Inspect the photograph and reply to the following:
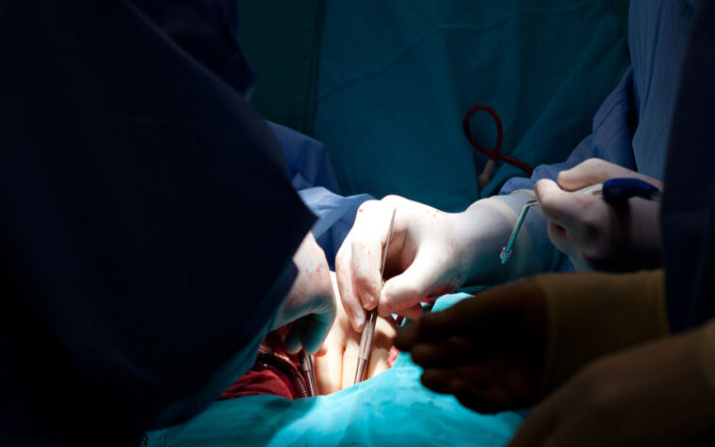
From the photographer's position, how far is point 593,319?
55 cm

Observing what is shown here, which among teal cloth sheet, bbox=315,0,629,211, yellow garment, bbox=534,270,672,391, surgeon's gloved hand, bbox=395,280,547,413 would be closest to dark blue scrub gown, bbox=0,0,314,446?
surgeon's gloved hand, bbox=395,280,547,413

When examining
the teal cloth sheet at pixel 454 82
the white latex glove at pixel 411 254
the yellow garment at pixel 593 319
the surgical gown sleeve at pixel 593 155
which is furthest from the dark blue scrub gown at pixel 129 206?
the teal cloth sheet at pixel 454 82

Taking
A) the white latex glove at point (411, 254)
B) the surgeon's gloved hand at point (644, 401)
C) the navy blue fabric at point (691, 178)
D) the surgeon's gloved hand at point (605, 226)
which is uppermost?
the navy blue fabric at point (691, 178)

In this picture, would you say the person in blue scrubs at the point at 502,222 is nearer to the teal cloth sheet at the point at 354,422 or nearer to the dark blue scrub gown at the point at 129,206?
the teal cloth sheet at the point at 354,422

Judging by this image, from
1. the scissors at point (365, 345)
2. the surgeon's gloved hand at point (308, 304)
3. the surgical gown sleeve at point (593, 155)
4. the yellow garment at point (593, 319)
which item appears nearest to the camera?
the yellow garment at point (593, 319)

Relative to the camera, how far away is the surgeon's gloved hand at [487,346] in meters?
0.56

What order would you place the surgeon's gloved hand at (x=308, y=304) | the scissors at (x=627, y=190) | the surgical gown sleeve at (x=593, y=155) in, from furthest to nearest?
the surgical gown sleeve at (x=593, y=155)
the surgeon's gloved hand at (x=308, y=304)
the scissors at (x=627, y=190)

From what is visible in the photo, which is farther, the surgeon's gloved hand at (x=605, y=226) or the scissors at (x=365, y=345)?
the scissors at (x=365, y=345)

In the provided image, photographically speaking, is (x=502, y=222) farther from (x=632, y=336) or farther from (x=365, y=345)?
(x=632, y=336)

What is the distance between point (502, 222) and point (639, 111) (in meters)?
0.50

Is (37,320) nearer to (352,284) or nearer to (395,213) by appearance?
(352,284)

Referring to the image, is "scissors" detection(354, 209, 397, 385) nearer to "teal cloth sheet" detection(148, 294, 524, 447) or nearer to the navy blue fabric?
"teal cloth sheet" detection(148, 294, 524, 447)

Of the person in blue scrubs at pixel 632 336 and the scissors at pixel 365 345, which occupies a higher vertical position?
the person in blue scrubs at pixel 632 336

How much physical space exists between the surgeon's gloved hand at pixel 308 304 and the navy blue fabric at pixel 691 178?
57 cm
